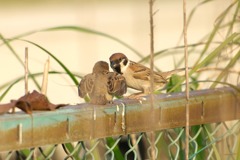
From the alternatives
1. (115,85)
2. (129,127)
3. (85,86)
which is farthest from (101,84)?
(129,127)

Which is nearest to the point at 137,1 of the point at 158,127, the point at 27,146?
the point at 158,127

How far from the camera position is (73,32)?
17.4ft

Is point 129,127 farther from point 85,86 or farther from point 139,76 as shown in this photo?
point 139,76

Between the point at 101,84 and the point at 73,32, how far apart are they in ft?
5.72

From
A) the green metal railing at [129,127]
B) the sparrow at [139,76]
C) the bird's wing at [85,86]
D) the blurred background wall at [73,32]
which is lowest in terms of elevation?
the green metal railing at [129,127]

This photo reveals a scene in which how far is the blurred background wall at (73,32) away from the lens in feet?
16.4

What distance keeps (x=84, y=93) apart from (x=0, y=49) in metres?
1.66

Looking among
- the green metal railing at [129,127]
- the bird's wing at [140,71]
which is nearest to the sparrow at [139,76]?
the bird's wing at [140,71]

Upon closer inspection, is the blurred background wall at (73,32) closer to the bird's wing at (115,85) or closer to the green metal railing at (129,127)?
the bird's wing at (115,85)

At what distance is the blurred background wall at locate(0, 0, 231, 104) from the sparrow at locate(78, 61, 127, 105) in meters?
1.14

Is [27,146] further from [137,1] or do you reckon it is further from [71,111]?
[137,1]

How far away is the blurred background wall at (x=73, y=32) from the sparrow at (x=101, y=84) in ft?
3.73

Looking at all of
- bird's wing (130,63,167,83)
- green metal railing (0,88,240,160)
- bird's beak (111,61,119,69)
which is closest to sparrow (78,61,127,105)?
green metal railing (0,88,240,160)

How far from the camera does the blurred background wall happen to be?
4.99 meters
